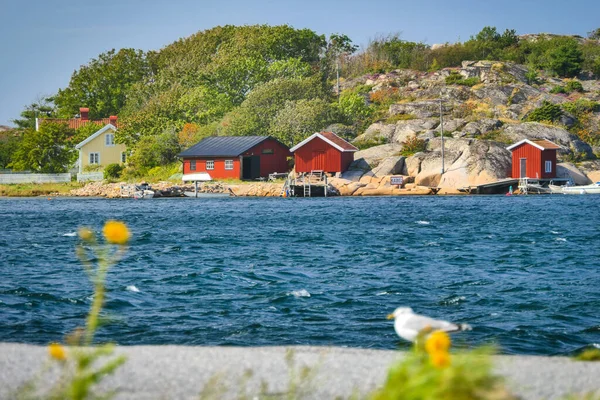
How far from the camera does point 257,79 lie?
7875cm

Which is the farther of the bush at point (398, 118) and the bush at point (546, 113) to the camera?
the bush at point (398, 118)

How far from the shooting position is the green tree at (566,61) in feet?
279

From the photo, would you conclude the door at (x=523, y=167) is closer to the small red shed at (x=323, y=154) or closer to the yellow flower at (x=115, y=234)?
the small red shed at (x=323, y=154)

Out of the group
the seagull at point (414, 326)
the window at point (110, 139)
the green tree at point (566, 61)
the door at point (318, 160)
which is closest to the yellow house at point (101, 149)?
the window at point (110, 139)

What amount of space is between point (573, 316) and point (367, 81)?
3007 inches

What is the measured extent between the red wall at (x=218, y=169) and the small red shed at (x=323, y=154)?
191 inches

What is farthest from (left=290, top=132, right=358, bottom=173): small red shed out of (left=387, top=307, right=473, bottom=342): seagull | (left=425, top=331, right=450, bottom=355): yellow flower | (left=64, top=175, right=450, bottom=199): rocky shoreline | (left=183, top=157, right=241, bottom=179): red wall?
(left=425, top=331, right=450, bottom=355): yellow flower

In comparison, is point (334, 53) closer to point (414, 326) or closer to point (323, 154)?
point (323, 154)

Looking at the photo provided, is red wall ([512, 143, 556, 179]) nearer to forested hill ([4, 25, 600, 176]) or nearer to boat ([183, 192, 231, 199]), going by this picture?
forested hill ([4, 25, 600, 176])

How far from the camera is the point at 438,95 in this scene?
253 ft

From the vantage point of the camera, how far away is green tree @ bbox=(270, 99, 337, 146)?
6900cm

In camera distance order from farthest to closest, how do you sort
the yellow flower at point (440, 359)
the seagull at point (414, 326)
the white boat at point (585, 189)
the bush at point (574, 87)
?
the bush at point (574, 87)
the white boat at point (585, 189)
the seagull at point (414, 326)
the yellow flower at point (440, 359)

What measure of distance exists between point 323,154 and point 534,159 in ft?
52.5

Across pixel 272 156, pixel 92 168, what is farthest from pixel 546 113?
pixel 92 168
